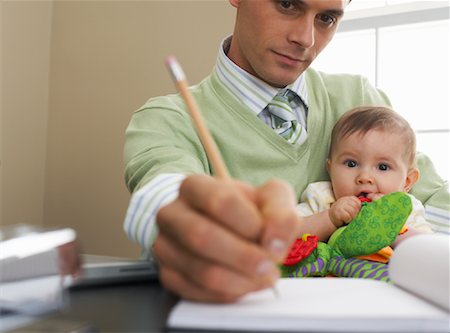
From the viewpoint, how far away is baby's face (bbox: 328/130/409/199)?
114 centimetres

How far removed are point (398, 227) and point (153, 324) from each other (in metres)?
0.49

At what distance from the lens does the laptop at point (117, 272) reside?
0.70m

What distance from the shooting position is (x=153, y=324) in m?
0.51

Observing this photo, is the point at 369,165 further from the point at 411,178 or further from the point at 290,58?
the point at 290,58

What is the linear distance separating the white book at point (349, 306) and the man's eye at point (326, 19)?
66 cm

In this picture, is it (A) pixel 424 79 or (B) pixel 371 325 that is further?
(A) pixel 424 79

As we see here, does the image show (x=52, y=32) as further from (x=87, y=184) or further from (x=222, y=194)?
(x=222, y=194)

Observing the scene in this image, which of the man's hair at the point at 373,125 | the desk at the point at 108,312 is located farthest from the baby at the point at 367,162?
the desk at the point at 108,312

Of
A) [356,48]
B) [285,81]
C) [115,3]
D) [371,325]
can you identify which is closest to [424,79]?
[356,48]

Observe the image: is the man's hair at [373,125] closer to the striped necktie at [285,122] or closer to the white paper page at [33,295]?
the striped necktie at [285,122]

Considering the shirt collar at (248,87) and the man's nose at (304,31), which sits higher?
the man's nose at (304,31)

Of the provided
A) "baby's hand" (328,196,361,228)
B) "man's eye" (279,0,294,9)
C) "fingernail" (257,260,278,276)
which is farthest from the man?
"fingernail" (257,260,278,276)

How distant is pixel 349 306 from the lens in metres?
0.52

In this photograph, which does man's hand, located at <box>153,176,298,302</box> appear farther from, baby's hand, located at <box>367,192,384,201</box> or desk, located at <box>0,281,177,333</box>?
baby's hand, located at <box>367,192,384,201</box>
